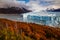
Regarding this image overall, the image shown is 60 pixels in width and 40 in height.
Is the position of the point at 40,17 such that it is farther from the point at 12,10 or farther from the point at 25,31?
the point at 12,10

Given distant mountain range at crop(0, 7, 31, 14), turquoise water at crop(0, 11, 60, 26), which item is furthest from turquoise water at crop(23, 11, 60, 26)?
distant mountain range at crop(0, 7, 31, 14)

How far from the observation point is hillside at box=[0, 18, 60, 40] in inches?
97.0

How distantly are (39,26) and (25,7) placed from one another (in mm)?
326

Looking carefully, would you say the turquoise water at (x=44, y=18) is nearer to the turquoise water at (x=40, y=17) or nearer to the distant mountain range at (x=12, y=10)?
the turquoise water at (x=40, y=17)

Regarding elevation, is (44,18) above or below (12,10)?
below

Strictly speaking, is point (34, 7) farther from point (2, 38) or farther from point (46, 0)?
point (2, 38)

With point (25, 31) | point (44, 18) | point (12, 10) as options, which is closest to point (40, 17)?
point (44, 18)

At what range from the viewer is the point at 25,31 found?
250cm

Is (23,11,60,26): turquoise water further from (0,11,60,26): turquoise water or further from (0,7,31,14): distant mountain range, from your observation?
(0,7,31,14): distant mountain range

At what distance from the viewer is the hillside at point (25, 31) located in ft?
8.09

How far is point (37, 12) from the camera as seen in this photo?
2.55 meters

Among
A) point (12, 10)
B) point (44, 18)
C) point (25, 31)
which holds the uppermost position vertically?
point (12, 10)

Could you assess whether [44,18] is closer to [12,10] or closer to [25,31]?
[25,31]

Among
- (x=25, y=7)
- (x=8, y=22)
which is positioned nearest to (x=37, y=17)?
(x=25, y=7)
